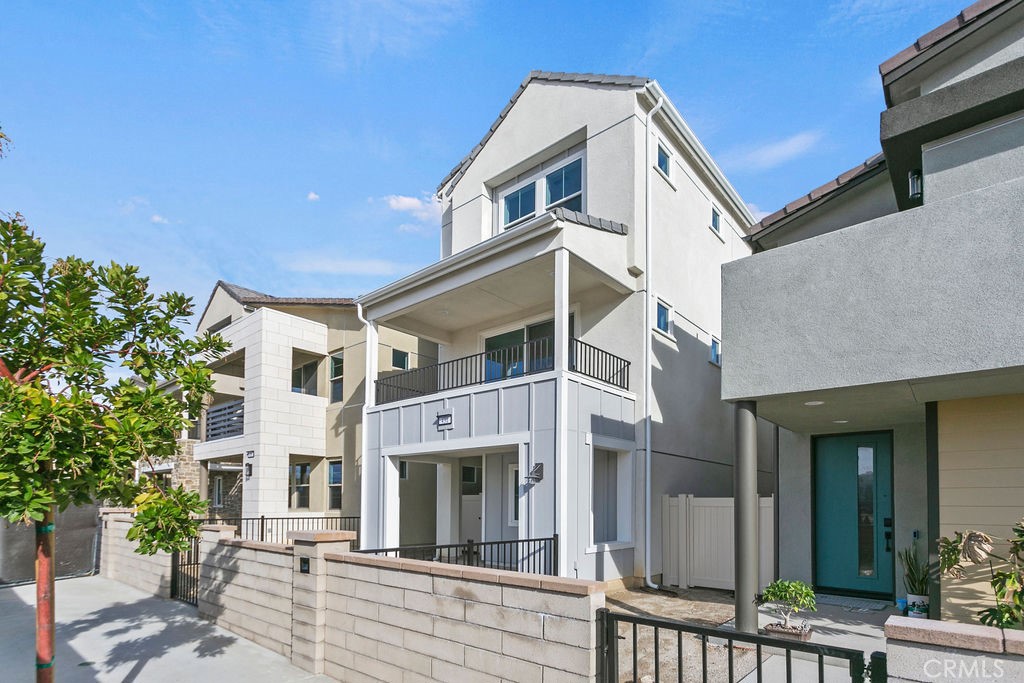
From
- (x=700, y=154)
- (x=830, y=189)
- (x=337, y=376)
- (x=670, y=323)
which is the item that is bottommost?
(x=337, y=376)

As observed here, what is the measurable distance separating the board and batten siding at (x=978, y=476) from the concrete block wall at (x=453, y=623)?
4560mm

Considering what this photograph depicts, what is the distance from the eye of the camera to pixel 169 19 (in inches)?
367

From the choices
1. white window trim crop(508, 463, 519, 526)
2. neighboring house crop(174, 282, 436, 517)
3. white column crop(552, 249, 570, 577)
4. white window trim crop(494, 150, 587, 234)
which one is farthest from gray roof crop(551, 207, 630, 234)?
neighboring house crop(174, 282, 436, 517)

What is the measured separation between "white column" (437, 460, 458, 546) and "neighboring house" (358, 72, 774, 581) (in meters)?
0.03

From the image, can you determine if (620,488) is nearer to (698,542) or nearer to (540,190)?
(698,542)

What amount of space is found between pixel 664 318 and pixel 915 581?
618 centimetres

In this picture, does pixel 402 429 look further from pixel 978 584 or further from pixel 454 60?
pixel 978 584

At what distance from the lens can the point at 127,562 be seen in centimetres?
1386

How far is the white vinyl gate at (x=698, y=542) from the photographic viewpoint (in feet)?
36.1

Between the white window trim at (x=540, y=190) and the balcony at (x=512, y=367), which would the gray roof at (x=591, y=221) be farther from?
the balcony at (x=512, y=367)

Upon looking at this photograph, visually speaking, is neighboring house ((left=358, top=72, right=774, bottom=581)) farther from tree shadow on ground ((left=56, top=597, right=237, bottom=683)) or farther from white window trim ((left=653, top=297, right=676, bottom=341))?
tree shadow on ground ((left=56, top=597, right=237, bottom=683))

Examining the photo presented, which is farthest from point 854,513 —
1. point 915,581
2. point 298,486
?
point 298,486

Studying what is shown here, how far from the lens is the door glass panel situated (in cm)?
943

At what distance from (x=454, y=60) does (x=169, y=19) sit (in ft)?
15.3
